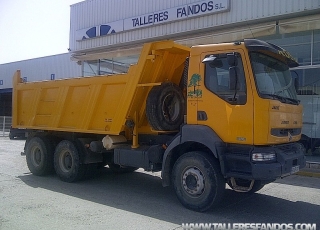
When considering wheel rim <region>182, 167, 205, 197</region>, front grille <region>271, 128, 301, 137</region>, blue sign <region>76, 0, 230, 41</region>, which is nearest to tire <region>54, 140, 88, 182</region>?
wheel rim <region>182, 167, 205, 197</region>

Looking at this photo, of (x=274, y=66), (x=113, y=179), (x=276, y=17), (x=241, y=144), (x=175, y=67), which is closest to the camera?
(x=241, y=144)

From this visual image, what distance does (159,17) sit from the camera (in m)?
13.6

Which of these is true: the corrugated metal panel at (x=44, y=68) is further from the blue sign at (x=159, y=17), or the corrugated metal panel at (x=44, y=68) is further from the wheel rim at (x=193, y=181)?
the wheel rim at (x=193, y=181)

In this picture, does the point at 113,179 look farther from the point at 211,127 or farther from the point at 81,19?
the point at 81,19

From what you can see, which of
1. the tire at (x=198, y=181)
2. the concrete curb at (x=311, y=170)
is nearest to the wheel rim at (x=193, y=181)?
the tire at (x=198, y=181)

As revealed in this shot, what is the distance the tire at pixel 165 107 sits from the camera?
6.72 m

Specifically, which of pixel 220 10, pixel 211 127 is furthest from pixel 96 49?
pixel 211 127

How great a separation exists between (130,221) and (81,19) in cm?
1372

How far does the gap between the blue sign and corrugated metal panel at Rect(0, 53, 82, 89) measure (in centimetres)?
738

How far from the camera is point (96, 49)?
16250 mm

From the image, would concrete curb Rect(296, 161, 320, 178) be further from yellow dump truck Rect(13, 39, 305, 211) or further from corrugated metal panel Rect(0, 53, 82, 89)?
corrugated metal panel Rect(0, 53, 82, 89)

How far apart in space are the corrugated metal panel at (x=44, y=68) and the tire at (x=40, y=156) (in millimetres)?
14328

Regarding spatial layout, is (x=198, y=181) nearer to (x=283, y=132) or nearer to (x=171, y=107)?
(x=283, y=132)

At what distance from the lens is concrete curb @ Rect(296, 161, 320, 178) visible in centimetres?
937
